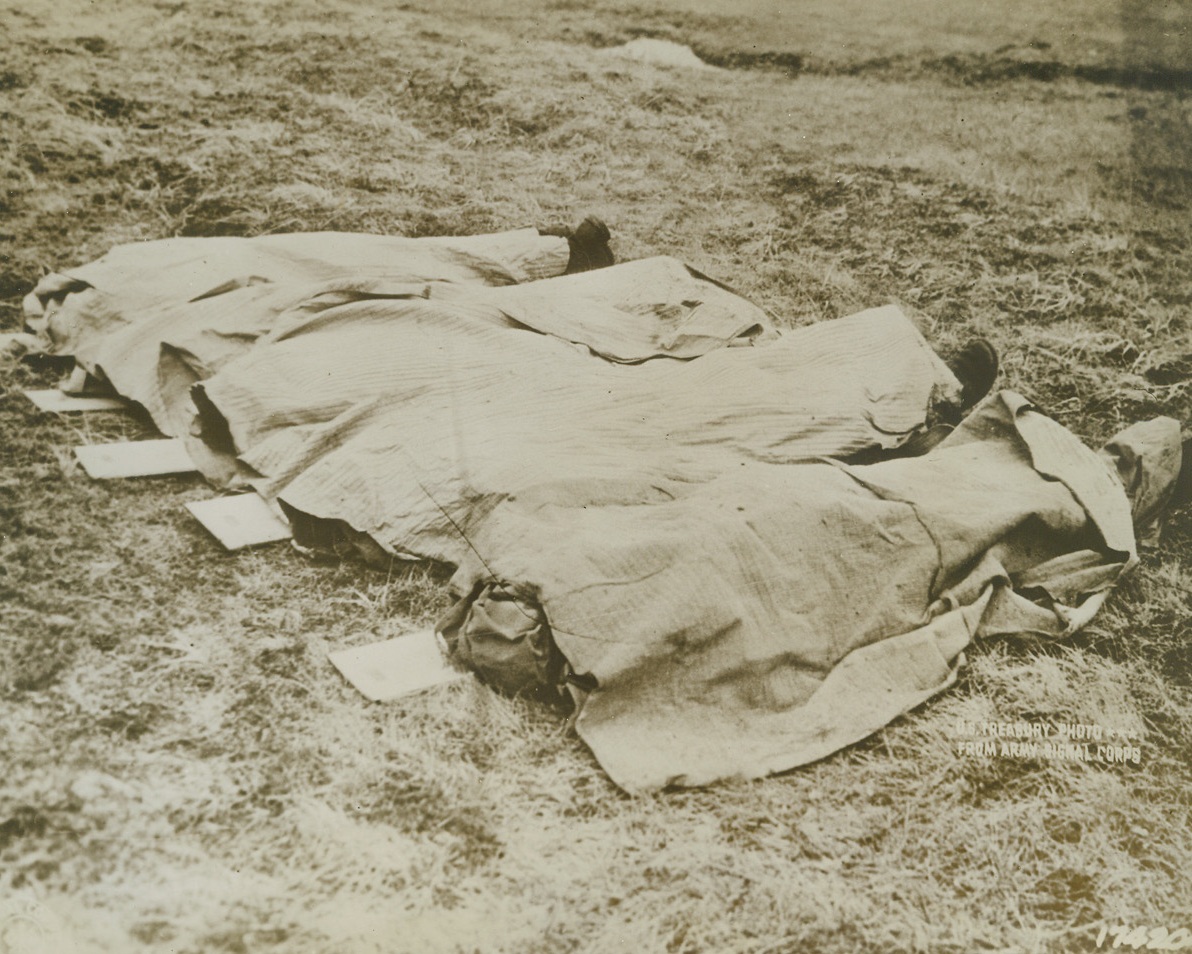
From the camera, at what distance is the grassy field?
1.34m

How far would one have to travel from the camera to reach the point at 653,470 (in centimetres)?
182

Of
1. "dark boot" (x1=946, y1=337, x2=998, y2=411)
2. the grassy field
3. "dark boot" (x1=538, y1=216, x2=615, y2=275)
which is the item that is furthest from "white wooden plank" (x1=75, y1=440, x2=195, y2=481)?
"dark boot" (x1=946, y1=337, x2=998, y2=411)

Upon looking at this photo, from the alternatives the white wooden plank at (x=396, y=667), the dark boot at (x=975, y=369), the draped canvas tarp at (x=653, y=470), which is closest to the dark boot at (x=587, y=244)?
the draped canvas tarp at (x=653, y=470)

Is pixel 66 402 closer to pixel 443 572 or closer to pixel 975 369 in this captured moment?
pixel 443 572

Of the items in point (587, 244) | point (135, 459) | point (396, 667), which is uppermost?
point (587, 244)

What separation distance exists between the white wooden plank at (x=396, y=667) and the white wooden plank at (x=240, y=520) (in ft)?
1.08

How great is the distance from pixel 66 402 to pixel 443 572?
99 centimetres

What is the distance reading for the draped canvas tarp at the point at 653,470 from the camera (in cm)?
156

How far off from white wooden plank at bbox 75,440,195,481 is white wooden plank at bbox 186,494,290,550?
5.5 inches

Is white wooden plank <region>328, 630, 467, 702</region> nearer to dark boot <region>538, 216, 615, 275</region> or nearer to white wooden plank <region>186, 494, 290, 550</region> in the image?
white wooden plank <region>186, 494, 290, 550</region>

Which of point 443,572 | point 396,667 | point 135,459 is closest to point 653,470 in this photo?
point 443,572

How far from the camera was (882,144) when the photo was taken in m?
2.50

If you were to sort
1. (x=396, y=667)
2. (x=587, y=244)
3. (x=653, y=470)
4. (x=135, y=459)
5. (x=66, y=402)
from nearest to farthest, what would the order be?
(x=396, y=667) → (x=653, y=470) → (x=135, y=459) → (x=66, y=402) → (x=587, y=244)

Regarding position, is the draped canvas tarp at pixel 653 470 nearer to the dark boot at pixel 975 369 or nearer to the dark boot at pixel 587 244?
the dark boot at pixel 975 369
